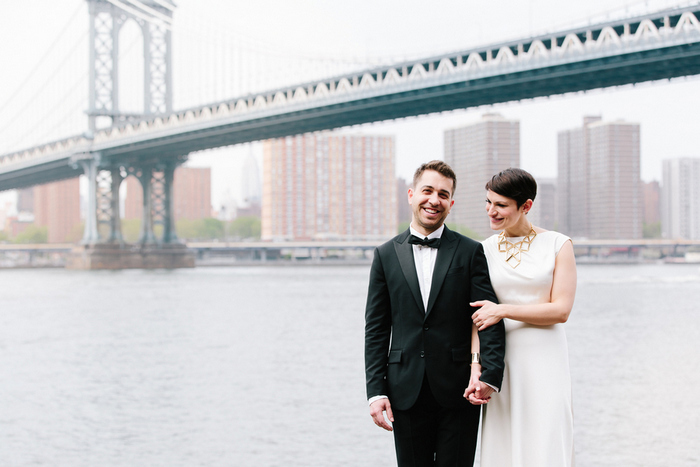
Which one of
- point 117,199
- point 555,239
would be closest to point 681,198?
point 117,199

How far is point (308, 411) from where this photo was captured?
8625mm

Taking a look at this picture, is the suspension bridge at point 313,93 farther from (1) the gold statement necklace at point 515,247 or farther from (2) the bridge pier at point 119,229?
(1) the gold statement necklace at point 515,247

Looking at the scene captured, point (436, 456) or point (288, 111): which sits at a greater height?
point (288, 111)

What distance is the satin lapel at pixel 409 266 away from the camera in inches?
123

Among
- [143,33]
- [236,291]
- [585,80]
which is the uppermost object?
[143,33]

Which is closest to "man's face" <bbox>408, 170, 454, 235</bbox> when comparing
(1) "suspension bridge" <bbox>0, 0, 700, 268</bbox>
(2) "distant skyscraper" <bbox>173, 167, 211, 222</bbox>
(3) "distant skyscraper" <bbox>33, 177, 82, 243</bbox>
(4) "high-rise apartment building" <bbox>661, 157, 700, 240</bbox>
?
(1) "suspension bridge" <bbox>0, 0, 700, 268</bbox>

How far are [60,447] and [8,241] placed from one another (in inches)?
4827

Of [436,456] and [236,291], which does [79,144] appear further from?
[436,456]

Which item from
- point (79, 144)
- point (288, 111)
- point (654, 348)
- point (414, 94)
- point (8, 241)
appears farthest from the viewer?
point (8, 241)

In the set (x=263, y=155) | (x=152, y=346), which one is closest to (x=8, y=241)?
(x=263, y=155)

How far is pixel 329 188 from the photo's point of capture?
108 metres

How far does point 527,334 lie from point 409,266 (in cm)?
49

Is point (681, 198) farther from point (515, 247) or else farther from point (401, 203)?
point (515, 247)

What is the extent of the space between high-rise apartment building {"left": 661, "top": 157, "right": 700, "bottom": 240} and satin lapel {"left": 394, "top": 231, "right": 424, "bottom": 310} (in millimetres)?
135711
